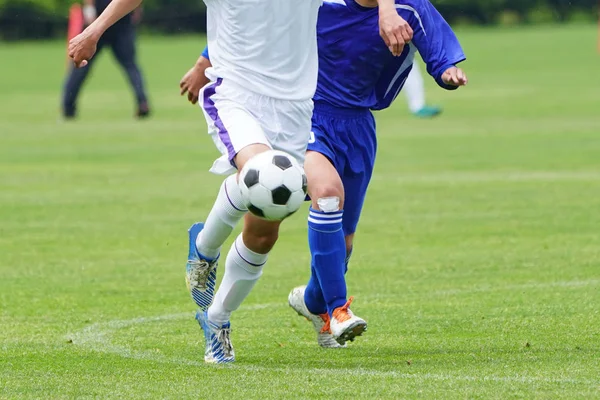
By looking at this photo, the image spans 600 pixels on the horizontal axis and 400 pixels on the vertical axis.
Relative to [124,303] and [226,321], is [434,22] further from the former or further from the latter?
[124,303]

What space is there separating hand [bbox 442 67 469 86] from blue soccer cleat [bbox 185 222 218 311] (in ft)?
4.40

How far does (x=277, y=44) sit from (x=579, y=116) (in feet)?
53.0

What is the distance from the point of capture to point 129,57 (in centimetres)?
2280

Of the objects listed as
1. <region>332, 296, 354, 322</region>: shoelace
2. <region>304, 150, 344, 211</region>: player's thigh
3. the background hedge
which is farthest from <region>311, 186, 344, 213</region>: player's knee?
the background hedge

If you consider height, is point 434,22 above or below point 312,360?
above

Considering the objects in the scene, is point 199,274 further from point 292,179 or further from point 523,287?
point 523,287

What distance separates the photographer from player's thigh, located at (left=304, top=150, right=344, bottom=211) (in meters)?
6.72

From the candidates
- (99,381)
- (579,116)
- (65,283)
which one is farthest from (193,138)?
(99,381)

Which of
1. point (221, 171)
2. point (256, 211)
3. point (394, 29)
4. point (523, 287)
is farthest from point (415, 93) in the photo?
point (256, 211)

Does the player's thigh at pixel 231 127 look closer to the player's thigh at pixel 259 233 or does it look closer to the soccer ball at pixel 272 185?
the soccer ball at pixel 272 185

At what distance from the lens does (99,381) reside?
5.90 metres

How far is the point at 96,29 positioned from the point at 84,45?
0.31 feet

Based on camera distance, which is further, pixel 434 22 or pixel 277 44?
pixel 434 22

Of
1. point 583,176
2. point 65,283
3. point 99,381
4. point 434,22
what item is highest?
point 434,22
